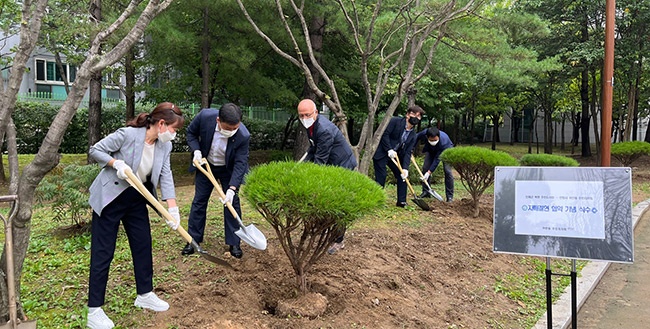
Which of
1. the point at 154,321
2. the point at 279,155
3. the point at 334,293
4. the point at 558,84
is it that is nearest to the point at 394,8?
the point at 334,293

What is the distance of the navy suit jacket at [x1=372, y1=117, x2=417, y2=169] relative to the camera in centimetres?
773

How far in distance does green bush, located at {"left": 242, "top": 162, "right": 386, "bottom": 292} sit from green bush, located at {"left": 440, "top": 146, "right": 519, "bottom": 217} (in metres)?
3.98

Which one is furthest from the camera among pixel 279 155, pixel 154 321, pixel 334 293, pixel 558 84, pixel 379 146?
pixel 558 84

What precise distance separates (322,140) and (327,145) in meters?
0.07

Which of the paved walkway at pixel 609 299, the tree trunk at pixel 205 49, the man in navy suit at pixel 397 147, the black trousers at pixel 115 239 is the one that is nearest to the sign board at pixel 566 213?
the paved walkway at pixel 609 299

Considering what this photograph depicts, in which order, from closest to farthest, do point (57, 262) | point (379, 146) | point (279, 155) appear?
1. point (57, 262)
2. point (379, 146)
3. point (279, 155)

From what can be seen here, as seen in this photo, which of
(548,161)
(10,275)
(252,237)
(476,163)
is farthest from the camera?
(548,161)

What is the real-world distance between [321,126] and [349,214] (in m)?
1.65

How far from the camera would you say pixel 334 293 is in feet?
12.4

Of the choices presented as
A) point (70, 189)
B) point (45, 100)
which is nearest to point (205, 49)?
point (70, 189)

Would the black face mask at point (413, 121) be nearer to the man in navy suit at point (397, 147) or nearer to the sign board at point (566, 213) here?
the man in navy suit at point (397, 147)

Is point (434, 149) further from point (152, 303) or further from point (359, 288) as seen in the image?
point (152, 303)

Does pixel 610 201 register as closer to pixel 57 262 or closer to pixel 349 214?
pixel 349 214

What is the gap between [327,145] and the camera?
4551 mm
